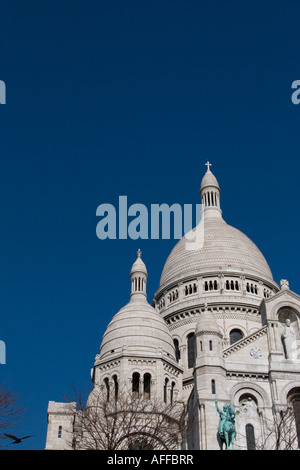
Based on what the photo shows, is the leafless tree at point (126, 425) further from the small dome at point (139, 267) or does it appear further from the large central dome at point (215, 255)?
the large central dome at point (215, 255)

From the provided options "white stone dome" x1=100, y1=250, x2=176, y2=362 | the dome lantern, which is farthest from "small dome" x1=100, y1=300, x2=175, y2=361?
the dome lantern

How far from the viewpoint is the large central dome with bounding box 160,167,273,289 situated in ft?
219

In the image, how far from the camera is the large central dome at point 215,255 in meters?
66.6

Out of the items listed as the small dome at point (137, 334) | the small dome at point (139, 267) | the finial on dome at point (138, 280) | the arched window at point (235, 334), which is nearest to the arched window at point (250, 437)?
the small dome at point (137, 334)

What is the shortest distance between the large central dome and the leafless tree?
22.5 m

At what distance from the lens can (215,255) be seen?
67438 millimetres

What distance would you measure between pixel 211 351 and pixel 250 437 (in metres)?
5.73

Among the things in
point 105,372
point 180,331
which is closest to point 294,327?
point 105,372

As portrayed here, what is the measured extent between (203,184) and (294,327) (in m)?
35.3

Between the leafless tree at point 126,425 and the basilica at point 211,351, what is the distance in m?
1.04
